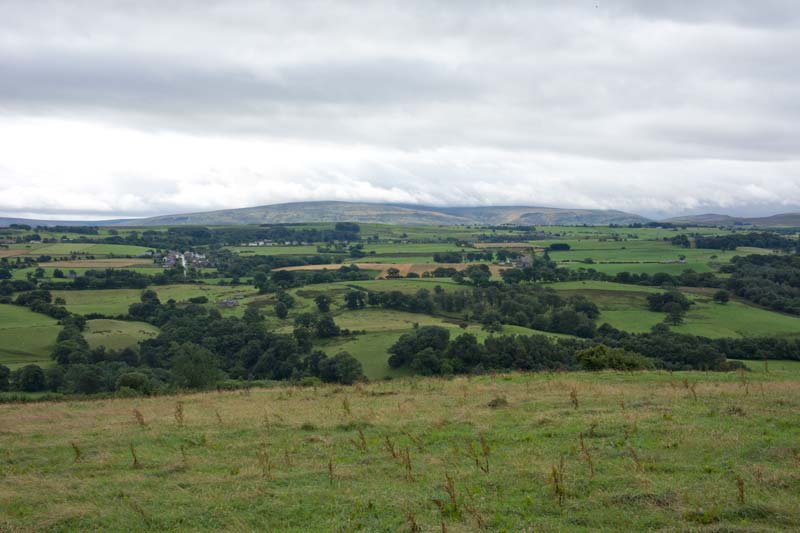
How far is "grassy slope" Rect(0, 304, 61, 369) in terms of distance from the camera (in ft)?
190

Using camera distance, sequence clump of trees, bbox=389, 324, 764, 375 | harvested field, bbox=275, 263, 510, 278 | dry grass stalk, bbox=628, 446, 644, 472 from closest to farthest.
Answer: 1. dry grass stalk, bbox=628, 446, 644, 472
2. clump of trees, bbox=389, 324, 764, 375
3. harvested field, bbox=275, 263, 510, 278

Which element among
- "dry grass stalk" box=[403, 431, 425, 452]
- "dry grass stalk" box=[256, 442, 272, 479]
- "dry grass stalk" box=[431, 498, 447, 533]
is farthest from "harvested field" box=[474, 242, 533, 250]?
"dry grass stalk" box=[431, 498, 447, 533]

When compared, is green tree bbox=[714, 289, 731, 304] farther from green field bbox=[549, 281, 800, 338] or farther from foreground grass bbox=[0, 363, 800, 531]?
foreground grass bbox=[0, 363, 800, 531]

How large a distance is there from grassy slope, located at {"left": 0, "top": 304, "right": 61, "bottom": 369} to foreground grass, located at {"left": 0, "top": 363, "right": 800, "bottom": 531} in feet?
149

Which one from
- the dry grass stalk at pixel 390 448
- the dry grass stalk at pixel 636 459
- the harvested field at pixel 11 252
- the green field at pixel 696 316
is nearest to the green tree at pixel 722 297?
the green field at pixel 696 316

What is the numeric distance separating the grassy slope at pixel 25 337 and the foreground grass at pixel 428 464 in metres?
45.4

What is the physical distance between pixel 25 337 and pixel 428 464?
70876mm

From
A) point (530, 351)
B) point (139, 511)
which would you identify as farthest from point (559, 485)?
point (530, 351)

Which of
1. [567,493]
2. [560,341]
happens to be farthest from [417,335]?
[567,493]

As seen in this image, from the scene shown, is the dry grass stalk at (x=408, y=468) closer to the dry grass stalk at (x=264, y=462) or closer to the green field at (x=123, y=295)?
the dry grass stalk at (x=264, y=462)

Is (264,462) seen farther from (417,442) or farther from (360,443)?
(417,442)

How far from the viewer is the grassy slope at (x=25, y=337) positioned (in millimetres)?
57906

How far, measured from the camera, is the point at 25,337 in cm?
6431

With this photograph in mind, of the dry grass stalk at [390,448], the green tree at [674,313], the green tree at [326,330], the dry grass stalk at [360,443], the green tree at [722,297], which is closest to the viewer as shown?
the dry grass stalk at [390,448]
